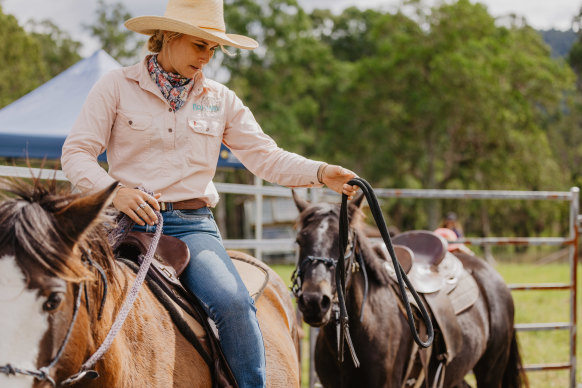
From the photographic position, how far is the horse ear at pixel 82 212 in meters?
1.45

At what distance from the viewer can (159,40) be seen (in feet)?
7.93

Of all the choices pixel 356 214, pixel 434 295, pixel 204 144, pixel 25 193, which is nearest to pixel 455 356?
pixel 434 295

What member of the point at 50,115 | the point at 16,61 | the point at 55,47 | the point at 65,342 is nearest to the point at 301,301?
the point at 65,342

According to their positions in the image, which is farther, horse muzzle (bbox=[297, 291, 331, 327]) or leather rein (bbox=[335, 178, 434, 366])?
horse muzzle (bbox=[297, 291, 331, 327])

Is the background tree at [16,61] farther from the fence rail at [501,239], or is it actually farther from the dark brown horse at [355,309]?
the dark brown horse at [355,309]

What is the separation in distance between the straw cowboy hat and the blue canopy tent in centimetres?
360

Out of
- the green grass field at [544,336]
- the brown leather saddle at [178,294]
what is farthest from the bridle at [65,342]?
the green grass field at [544,336]

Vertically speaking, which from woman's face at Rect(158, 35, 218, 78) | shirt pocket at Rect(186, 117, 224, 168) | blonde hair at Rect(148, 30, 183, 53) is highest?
blonde hair at Rect(148, 30, 183, 53)

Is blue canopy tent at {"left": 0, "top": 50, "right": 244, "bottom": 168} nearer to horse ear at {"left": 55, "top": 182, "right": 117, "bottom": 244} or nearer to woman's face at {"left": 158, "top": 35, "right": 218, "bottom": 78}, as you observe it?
woman's face at {"left": 158, "top": 35, "right": 218, "bottom": 78}

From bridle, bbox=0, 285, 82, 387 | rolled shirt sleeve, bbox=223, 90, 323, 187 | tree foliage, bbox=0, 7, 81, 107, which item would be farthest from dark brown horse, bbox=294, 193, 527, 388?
tree foliage, bbox=0, 7, 81, 107

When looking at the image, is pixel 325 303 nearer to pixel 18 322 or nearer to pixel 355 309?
pixel 355 309

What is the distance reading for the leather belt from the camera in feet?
7.54

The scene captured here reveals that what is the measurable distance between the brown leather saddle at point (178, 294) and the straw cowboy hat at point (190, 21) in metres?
0.74

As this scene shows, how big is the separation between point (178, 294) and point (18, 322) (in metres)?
0.89
